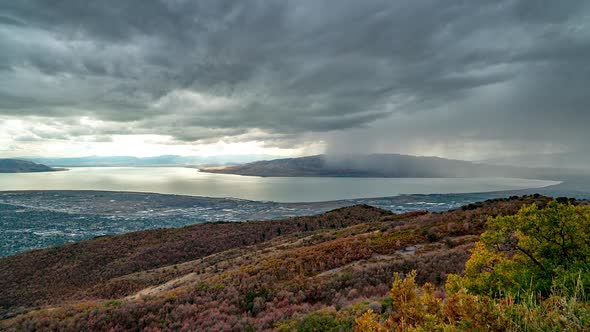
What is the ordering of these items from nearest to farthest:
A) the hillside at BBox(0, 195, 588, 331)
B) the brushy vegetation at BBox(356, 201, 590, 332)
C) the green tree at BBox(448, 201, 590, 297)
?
the brushy vegetation at BBox(356, 201, 590, 332) → the green tree at BBox(448, 201, 590, 297) → the hillside at BBox(0, 195, 588, 331)

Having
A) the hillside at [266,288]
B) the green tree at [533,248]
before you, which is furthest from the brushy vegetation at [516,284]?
the hillside at [266,288]

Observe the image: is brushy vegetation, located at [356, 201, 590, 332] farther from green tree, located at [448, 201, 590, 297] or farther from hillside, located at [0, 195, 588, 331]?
hillside, located at [0, 195, 588, 331]

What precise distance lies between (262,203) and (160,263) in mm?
108096

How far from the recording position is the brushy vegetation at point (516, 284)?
334 centimetres

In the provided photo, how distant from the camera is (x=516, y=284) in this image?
5.12 m

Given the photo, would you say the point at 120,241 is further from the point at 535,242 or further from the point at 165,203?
the point at 165,203

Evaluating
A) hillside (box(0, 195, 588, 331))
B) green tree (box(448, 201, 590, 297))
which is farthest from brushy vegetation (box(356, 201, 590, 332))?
hillside (box(0, 195, 588, 331))

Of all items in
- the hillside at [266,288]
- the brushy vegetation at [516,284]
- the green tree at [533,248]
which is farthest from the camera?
the hillside at [266,288]

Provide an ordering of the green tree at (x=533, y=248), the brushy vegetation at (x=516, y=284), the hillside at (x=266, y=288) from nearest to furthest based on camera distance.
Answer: the brushy vegetation at (x=516, y=284) < the green tree at (x=533, y=248) < the hillside at (x=266, y=288)

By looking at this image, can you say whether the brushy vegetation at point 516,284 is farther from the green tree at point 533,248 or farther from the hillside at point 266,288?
the hillside at point 266,288

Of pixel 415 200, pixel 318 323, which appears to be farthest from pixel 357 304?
pixel 415 200

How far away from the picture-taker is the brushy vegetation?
11.0ft

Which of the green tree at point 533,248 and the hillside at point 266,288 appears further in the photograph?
the hillside at point 266,288

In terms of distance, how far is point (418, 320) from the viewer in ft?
13.2
